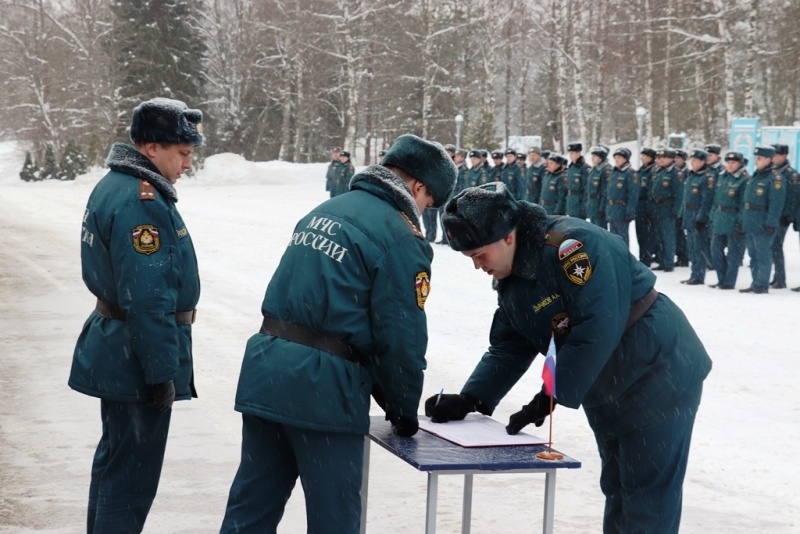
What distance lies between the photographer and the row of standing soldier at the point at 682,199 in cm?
1441

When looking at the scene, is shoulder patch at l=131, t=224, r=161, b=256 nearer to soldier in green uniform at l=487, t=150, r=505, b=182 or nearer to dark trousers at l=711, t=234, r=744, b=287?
dark trousers at l=711, t=234, r=744, b=287

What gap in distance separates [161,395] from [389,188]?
122cm

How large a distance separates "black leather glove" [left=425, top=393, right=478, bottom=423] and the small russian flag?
1.72 ft

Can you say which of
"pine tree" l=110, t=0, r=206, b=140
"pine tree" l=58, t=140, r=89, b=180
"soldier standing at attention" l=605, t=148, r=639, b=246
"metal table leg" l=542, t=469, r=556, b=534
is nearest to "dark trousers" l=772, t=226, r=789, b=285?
"soldier standing at attention" l=605, t=148, r=639, b=246

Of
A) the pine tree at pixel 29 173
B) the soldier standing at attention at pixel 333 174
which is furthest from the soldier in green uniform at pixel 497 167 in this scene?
the pine tree at pixel 29 173

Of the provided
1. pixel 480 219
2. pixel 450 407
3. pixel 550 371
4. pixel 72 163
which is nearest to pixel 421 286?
pixel 480 219

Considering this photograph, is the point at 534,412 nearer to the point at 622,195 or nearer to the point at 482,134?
the point at 622,195

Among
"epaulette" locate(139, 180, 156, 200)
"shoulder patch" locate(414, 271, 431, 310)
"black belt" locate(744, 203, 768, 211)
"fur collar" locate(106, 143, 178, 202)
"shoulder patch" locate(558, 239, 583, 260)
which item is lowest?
"black belt" locate(744, 203, 768, 211)

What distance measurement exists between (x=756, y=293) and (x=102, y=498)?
38.6ft

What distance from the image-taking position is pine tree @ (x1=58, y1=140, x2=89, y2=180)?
1769 inches

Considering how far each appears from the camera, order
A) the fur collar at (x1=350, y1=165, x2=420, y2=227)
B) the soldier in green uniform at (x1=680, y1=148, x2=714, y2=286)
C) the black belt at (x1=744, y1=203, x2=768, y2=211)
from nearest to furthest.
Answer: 1. the fur collar at (x1=350, y1=165, x2=420, y2=227)
2. the black belt at (x1=744, y1=203, x2=768, y2=211)
3. the soldier in green uniform at (x1=680, y1=148, x2=714, y2=286)

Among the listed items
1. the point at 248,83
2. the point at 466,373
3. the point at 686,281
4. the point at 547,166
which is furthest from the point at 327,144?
the point at 466,373

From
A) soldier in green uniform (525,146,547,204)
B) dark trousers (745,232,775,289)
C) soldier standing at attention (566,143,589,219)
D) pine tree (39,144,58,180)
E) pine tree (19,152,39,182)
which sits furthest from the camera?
pine tree (19,152,39,182)

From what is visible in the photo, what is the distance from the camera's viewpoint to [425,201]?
11.9 feet
